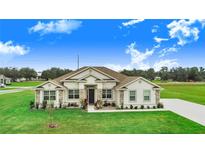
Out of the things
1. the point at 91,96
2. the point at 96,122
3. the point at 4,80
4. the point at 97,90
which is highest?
the point at 4,80

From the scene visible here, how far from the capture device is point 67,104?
16.4 metres

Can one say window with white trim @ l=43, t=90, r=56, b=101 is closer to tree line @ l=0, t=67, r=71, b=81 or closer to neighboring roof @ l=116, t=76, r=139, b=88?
tree line @ l=0, t=67, r=71, b=81

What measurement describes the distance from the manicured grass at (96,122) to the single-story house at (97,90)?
5.80ft

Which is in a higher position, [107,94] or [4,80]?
[4,80]

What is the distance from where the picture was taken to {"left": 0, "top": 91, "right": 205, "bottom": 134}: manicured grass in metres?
10.5

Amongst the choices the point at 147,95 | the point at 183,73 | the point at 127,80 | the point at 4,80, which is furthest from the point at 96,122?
the point at 147,95

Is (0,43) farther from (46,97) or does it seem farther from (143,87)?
(143,87)

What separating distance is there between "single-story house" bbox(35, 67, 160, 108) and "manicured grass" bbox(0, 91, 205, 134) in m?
1.77

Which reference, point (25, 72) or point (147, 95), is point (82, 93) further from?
point (25, 72)

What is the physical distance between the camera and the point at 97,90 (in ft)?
54.3

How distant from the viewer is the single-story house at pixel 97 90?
15.7 meters

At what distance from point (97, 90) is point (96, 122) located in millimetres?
4968

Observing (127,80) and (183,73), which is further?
(127,80)
